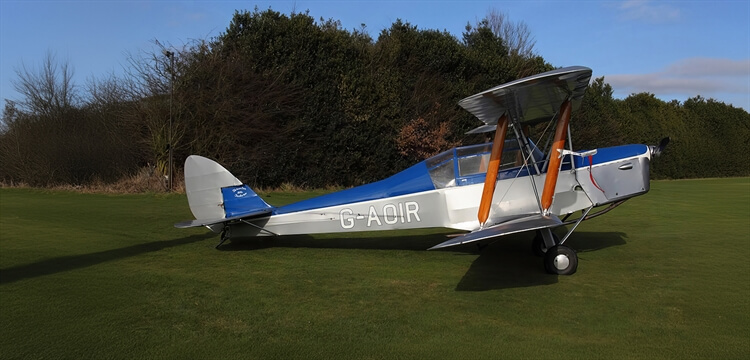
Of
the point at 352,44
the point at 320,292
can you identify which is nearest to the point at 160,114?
the point at 352,44

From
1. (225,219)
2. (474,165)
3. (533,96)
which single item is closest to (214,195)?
(225,219)

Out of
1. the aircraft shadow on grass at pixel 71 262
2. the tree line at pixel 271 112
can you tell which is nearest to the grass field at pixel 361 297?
the aircraft shadow on grass at pixel 71 262

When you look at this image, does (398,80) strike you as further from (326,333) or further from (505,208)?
(326,333)

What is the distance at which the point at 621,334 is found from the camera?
14.1ft

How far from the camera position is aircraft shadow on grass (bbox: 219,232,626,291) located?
20.1ft

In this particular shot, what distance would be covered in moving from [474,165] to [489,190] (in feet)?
2.01

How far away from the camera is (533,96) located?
613 centimetres

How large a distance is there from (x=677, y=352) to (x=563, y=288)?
6.10 ft

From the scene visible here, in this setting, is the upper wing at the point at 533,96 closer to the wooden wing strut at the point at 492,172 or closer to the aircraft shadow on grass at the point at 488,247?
the wooden wing strut at the point at 492,172

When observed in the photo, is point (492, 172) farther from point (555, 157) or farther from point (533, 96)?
point (533, 96)

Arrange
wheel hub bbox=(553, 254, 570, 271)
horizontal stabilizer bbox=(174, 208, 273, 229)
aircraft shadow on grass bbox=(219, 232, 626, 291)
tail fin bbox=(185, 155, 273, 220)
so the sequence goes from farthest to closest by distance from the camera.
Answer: tail fin bbox=(185, 155, 273, 220), horizontal stabilizer bbox=(174, 208, 273, 229), wheel hub bbox=(553, 254, 570, 271), aircraft shadow on grass bbox=(219, 232, 626, 291)

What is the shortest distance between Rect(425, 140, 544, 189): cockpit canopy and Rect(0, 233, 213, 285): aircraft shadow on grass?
4.47m

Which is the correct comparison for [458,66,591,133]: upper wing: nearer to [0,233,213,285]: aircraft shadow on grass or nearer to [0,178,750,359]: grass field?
[0,178,750,359]: grass field

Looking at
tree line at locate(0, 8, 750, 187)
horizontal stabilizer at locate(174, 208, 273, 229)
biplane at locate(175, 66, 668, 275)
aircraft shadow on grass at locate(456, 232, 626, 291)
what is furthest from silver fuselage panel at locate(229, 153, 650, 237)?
tree line at locate(0, 8, 750, 187)
